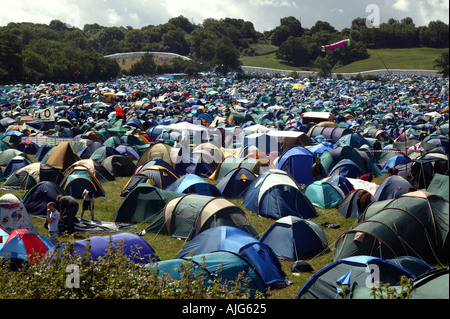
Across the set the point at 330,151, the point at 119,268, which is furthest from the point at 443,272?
the point at 330,151

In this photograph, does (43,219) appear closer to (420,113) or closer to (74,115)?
(74,115)

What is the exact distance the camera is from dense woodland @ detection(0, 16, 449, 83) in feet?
262

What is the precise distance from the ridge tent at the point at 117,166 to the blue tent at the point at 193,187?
478cm

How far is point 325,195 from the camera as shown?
14523mm

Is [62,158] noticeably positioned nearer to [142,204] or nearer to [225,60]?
[142,204]

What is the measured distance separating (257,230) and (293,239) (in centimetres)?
206

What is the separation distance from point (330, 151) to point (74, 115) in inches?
882

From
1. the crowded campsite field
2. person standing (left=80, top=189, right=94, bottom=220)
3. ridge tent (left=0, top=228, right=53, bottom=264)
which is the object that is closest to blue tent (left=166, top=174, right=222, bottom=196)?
the crowded campsite field

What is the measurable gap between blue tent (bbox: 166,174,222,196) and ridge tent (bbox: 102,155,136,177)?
4779 mm

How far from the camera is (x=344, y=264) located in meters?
7.84

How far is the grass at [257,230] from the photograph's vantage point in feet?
30.8

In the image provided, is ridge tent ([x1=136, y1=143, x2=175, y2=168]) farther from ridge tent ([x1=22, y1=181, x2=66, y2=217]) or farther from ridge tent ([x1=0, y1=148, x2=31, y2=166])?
ridge tent ([x1=22, y1=181, x2=66, y2=217])

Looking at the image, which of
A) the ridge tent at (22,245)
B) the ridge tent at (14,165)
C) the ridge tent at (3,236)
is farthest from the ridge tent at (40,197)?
the ridge tent at (14,165)

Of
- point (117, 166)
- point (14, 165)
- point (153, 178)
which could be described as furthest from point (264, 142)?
point (14, 165)
